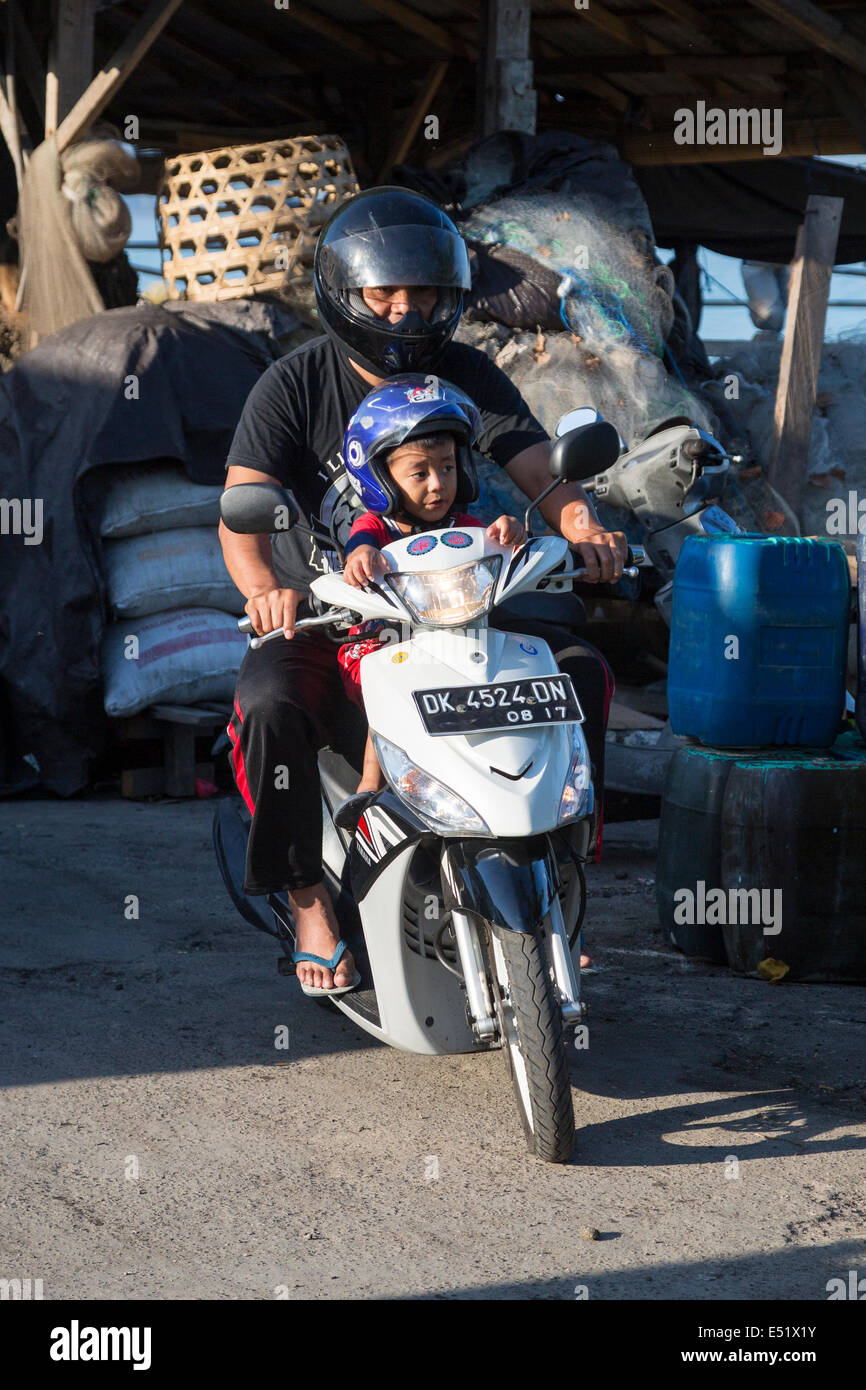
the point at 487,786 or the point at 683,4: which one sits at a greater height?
the point at 683,4

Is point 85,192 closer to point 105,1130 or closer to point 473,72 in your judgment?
point 473,72

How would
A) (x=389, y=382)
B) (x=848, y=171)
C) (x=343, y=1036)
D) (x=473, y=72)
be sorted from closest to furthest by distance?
(x=389, y=382) < (x=343, y=1036) < (x=473, y=72) < (x=848, y=171)

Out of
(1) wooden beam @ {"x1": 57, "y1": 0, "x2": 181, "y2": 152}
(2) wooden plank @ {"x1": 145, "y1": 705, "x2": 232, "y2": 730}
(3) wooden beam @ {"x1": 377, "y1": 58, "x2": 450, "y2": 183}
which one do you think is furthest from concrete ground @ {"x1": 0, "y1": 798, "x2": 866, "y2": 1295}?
(3) wooden beam @ {"x1": 377, "y1": 58, "x2": 450, "y2": 183}

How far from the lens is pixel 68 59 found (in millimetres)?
7746

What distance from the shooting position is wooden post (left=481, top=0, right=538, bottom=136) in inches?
335

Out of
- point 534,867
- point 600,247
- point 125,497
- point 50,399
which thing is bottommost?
point 534,867

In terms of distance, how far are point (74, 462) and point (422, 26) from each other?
5002mm

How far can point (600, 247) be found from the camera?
25.4 feet

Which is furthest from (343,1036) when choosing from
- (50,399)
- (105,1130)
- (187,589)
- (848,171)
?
(848,171)

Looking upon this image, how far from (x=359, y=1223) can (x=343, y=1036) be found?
1005 mm
